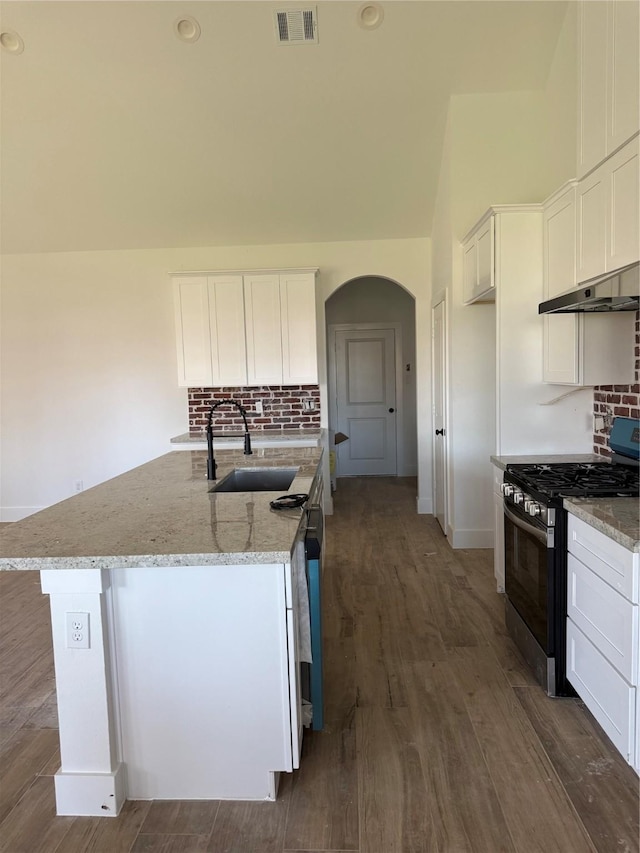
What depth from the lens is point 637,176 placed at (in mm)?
2047

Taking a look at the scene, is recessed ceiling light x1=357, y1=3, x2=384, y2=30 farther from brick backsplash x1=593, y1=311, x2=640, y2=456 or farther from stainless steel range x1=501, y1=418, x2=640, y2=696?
stainless steel range x1=501, y1=418, x2=640, y2=696

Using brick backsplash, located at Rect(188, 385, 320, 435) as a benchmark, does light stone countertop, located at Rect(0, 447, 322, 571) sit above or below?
below

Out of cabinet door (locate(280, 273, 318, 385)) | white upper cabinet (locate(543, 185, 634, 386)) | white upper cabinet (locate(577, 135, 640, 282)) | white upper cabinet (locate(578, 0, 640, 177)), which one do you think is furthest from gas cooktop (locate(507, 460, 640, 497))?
cabinet door (locate(280, 273, 318, 385))

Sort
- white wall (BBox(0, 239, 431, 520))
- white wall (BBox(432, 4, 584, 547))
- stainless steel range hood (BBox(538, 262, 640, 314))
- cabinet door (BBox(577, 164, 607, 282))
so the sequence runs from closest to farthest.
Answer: stainless steel range hood (BBox(538, 262, 640, 314)) → cabinet door (BBox(577, 164, 607, 282)) → white wall (BBox(432, 4, 584, 547)) → white wall (BBox(0, 239, 431, 520))

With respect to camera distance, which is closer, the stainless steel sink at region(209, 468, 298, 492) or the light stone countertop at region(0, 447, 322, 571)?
the light stone countertop at region(0, 447, 322, 571)

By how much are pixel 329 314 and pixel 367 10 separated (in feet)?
12.8

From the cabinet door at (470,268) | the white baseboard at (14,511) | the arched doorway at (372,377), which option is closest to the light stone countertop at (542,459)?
the cabinet door at (470,268)

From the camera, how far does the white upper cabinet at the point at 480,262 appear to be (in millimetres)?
3199

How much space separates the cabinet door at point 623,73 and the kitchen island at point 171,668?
2097 millimetres

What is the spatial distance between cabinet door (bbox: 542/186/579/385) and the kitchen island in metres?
1.94

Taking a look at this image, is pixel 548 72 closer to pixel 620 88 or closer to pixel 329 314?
pixel 620 88

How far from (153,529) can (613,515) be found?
1.63 m

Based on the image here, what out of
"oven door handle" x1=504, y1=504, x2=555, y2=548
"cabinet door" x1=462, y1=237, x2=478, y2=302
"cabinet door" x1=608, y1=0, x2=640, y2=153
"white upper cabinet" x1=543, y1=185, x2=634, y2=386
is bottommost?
"oven door handle" x1=504, y1=504, x2=555, y2=548

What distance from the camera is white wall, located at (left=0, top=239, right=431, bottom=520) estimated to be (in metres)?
5.05
